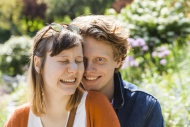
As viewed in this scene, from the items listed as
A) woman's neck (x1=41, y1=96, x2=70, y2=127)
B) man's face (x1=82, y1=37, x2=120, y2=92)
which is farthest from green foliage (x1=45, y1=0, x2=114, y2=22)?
woman's neck (x1=41, y1=96, x2=70, y2=127)

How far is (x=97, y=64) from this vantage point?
2391mm

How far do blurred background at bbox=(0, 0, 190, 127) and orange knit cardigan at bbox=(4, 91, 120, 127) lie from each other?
0.87 ft

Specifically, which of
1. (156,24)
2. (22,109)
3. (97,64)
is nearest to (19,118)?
(22,109)

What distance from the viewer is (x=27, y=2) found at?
17.4 m

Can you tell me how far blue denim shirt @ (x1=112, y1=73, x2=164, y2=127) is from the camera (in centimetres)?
249

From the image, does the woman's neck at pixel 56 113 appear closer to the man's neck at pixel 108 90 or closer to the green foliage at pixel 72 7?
the man's neck at pixel 108 90

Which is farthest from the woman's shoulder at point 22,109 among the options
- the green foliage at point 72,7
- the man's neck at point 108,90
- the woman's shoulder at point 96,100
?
the green foliage at point 72,7

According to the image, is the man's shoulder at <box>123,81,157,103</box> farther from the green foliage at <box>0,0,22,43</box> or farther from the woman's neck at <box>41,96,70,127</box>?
the green foliage at <box>0,0,22,43</box>

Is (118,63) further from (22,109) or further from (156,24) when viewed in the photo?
(156,24)

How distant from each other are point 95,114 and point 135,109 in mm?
412

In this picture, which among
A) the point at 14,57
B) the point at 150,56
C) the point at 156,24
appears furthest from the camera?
the point at 14,57

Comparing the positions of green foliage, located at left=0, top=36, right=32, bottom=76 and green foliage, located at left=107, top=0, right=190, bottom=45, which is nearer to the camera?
green foliage, located at left=107, top=0, right=190, bottom=45

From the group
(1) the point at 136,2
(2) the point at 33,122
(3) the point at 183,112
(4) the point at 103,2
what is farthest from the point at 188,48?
(4) the point at 103,2

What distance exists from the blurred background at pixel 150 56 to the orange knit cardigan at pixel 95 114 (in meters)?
0.26
